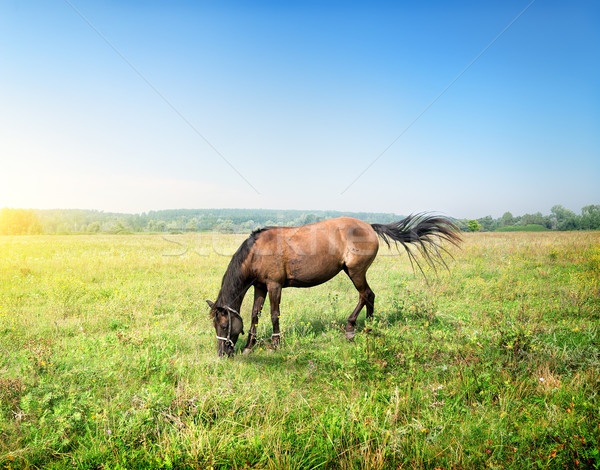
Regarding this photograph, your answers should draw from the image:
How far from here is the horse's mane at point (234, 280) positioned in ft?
19.7

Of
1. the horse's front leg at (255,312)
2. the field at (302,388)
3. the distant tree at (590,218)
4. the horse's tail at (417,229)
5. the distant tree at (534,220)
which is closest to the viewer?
the field at (302,388)

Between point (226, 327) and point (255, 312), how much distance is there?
2.76ft

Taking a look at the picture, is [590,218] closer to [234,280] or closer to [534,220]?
[534,220]

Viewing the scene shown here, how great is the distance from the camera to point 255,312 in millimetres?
6516

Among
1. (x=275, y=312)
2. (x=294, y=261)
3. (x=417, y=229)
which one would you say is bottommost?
(x=275, y=312)

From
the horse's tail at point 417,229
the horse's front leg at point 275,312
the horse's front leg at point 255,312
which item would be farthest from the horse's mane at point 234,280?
the horse's tail at point 417,229

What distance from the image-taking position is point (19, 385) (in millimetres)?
3912

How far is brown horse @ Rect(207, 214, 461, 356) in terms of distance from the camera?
6.02 m

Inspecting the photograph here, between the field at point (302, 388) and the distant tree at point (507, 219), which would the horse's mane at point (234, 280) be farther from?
the distant tree at point (507, 219)

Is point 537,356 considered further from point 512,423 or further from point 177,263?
point 177,263

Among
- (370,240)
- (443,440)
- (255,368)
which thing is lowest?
(255,368)

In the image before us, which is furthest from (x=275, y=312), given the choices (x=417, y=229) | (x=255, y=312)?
(x=417, y=229)

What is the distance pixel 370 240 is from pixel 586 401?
4.31 m

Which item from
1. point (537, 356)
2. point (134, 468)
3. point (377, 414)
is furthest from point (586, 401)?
point (134, 468)
